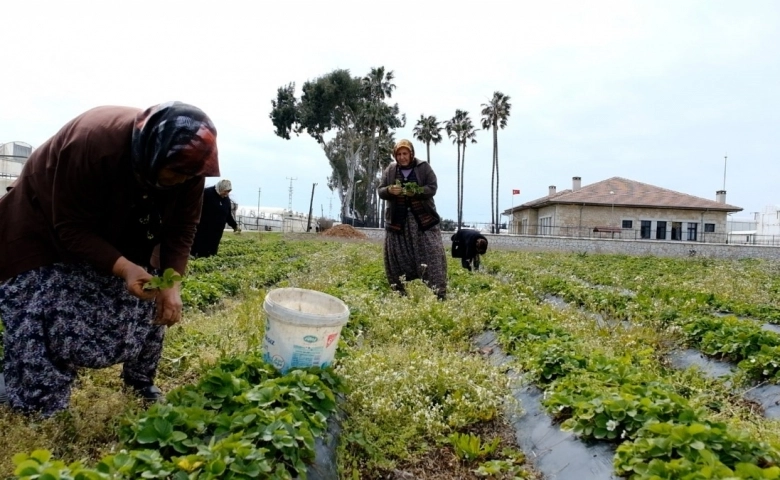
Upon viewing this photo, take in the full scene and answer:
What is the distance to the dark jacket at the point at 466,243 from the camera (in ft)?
35.5

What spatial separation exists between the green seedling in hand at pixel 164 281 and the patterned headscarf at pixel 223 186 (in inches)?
201

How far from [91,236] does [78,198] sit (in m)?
0.17

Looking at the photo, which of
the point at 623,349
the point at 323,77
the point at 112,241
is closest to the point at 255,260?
the point at 623,349

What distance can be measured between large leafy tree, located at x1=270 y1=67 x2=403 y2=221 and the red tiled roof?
12.4 metres

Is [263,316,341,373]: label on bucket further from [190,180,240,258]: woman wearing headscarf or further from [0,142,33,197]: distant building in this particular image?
[0,142,33,197]: distant building

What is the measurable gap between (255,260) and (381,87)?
3145 cm

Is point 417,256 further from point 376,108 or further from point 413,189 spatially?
point 376,108

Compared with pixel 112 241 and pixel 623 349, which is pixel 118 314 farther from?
pixel 623 349

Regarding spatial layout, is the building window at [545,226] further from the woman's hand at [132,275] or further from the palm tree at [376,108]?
the woman's hand at [132,275]

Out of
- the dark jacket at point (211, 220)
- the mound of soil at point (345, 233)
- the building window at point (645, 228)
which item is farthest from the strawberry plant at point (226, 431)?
the building window at point (645, 228)

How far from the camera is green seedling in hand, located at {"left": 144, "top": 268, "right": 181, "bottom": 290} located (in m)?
2.58

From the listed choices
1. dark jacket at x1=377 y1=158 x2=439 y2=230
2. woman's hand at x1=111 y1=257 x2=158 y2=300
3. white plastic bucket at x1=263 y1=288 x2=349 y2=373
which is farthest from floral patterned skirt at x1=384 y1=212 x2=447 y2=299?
woman's hand at x1=111 y1=257 x2=158 y2=300

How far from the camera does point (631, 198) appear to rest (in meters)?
36.7

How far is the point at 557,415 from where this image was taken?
3100mm
